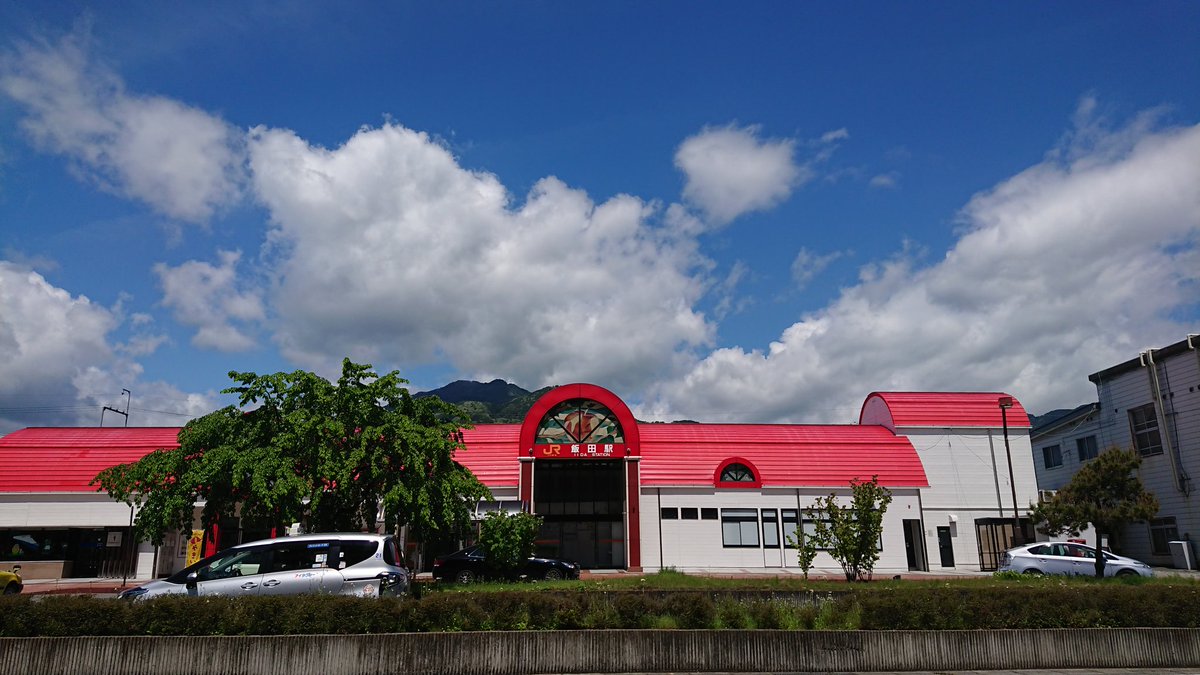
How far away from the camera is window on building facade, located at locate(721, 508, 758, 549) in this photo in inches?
1337

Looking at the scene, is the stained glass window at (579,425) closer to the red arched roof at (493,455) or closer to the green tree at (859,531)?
the red arched roof at (493,455)

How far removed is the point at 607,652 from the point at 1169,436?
1394 inches

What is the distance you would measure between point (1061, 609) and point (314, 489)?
691 inches

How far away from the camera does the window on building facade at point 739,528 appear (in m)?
34.0

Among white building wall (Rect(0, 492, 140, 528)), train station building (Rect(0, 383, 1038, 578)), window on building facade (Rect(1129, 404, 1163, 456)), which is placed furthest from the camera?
window on building facade (Rect(1129, 404, 1163, 456))

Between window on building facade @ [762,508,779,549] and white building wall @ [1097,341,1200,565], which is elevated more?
white building wall @ [1097,341,1200,565]

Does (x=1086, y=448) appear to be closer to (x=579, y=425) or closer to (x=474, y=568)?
(x=579, y=425)

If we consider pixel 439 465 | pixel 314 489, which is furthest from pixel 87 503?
pixel 439 465

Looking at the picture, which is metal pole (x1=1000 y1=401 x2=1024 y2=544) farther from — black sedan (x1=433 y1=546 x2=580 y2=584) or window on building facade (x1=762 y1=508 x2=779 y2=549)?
black sedan (x1=433 y1=546 x2=580 y2=584)

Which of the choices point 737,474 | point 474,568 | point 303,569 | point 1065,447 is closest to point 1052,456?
point 1065,447

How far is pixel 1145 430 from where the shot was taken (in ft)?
122

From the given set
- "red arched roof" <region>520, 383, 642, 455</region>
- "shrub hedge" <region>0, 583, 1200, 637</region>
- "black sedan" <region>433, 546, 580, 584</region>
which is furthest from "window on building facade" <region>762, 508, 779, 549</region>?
"shrub hedge" <region>0, 583, 1200, 637</region>

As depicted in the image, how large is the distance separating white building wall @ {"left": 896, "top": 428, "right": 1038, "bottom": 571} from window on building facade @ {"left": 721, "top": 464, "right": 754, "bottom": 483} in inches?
327

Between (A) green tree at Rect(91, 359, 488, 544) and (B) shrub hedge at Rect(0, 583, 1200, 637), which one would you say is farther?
(A) green tree at Rect(91, 359, 488, 544)
